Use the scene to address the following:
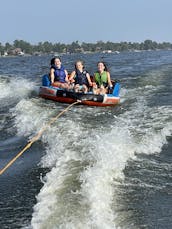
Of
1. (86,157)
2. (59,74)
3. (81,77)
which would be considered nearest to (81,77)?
(81,77)

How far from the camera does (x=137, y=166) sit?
578 cm

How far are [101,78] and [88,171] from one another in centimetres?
678

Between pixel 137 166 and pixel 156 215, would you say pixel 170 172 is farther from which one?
pixel 156 215

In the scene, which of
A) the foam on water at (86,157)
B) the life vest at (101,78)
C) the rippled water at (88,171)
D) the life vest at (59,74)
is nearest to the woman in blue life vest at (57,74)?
the life vest at (59,74)

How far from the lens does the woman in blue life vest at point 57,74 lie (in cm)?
1219

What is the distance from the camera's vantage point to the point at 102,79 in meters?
11.8

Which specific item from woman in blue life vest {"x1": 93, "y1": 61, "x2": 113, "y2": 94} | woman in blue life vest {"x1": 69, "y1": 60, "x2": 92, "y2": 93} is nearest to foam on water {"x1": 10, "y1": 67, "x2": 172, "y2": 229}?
woman in blue life vest {"x1": 93, "y1": 61, "x2": 113, "y2": 94}

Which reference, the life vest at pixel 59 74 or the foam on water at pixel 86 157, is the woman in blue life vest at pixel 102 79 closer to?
the life vest at pixel 59 74

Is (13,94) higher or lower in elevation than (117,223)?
lower

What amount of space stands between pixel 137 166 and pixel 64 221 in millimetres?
2049

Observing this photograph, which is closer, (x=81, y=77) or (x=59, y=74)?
(x=81, y=77)

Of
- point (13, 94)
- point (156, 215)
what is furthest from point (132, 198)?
point (13, 94)

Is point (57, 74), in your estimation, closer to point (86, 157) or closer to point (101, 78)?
point (101, 78)

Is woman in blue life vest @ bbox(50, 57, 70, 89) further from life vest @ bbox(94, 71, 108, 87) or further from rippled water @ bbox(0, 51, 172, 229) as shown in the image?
rippled water @ bbox(0, 51, 172, 229)
